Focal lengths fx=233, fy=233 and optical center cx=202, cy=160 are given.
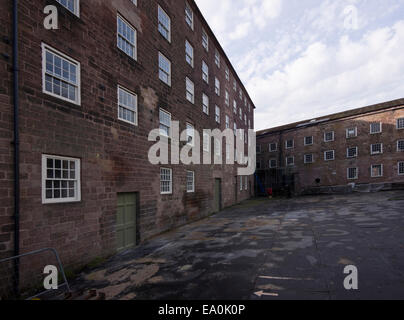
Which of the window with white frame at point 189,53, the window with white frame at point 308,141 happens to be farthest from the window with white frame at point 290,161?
the window with white frame at point 189,53

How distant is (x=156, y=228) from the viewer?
11234 millimetres

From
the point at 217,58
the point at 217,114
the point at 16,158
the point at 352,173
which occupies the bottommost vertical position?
the point at 352,173

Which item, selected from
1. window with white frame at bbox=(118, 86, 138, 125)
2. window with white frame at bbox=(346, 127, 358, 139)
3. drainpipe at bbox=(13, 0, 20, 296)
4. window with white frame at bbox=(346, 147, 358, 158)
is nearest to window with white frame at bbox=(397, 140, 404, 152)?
window with white frame at bbox=(346, 147, 358, 158)

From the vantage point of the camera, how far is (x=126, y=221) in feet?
31.3

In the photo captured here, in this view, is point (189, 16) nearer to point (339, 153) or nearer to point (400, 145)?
point (339, 153)

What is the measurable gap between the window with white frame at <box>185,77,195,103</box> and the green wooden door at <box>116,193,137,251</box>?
27.0 ft

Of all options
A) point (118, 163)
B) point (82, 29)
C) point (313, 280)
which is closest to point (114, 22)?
point (82, 29)

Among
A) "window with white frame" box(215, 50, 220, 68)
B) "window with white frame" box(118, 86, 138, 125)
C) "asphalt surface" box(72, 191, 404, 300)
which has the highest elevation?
"window with white frame" box(215, 50, 220, 68)

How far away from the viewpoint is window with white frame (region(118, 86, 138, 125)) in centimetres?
932

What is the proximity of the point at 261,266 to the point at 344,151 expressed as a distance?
32.9 m

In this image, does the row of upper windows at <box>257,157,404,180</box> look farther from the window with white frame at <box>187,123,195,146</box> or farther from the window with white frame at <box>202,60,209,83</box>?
the window with white frame at <box>187,123,195,146</box>

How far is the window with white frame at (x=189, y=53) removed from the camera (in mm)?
15620

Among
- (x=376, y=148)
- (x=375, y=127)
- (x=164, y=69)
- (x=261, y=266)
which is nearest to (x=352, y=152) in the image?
(x=376, y=148)
